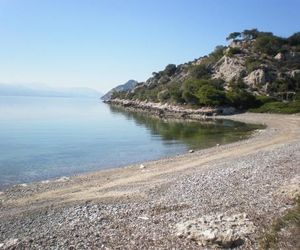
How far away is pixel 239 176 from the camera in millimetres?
22766

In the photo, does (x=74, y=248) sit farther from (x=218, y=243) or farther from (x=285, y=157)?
(x=285, y=157)

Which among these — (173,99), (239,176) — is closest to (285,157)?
(239,176)

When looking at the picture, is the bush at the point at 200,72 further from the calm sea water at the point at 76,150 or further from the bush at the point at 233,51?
the calm sea water at the point at 76,150

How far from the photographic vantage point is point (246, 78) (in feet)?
425

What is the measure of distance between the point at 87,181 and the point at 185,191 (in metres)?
9.12

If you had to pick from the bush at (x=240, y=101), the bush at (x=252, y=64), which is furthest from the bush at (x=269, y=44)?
the bush at (x=240, y=101)

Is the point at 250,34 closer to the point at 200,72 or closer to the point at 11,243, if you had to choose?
the point at 200,72

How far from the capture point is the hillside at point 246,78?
4225 inches

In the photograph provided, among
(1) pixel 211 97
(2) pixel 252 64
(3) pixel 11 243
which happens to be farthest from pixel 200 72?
(3) pixel 11 243

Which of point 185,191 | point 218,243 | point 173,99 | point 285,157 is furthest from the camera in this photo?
point 173,99

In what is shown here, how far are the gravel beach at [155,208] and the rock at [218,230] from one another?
3 centimetres

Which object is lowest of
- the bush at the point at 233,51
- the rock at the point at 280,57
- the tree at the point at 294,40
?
the rock at the point at 280,57

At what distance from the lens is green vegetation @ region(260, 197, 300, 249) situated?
38.0 feet

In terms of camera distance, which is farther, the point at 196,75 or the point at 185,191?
the point at 196,75
